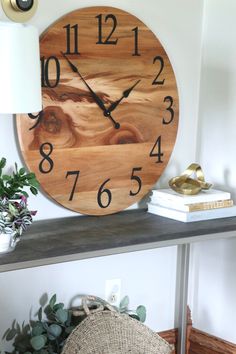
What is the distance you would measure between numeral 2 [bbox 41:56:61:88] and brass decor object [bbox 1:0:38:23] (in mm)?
141

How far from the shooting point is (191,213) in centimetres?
219

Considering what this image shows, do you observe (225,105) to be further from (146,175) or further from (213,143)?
(146,175)

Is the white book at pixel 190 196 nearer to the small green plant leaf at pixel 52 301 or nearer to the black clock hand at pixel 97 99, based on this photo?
the black clock hand at pixel 97 99

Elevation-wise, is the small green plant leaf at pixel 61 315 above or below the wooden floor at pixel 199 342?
above

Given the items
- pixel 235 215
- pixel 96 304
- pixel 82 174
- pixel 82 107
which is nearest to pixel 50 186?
pixel 82 174

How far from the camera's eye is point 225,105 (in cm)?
243

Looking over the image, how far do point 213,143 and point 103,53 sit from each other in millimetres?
578

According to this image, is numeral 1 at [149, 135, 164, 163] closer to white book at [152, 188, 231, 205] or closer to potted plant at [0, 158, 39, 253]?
white book at [152, 188, 231, 205]

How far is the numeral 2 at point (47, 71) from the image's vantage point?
206 centimetres

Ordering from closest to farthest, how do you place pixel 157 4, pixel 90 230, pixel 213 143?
pixel 90 230, pixel 157 4, pixel 213 143

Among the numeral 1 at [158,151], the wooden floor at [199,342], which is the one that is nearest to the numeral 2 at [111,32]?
the numeral 1 at [158,151]

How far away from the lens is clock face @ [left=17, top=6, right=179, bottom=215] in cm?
210

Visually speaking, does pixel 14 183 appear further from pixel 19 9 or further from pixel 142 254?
pixel 142 254

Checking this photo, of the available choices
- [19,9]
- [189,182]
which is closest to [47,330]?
[189,182]
